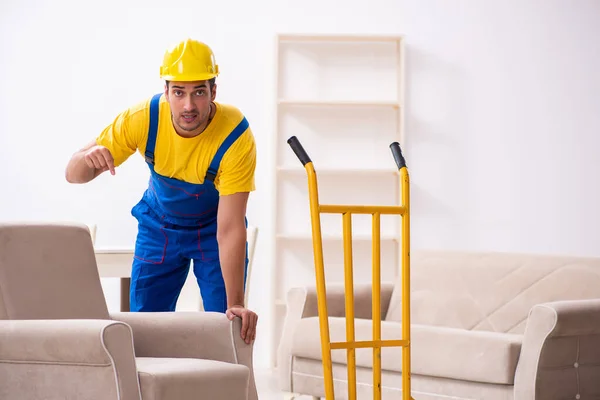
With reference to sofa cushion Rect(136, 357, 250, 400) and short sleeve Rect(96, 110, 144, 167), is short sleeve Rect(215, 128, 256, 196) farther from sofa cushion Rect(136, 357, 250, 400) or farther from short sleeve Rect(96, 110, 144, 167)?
sofa cushion Rect(136, 357, 250, 400)

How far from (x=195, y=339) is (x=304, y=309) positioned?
1.11 meters

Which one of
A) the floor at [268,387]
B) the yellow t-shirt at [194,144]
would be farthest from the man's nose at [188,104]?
the floor at [268,387]

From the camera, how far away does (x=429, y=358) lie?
10.9 ft

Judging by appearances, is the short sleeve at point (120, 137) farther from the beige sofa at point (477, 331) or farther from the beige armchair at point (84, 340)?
the beige sofa at point (477, 331)

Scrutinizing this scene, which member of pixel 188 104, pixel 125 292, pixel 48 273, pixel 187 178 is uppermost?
pixel 188 104

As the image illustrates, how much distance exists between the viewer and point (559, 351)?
3094 mm

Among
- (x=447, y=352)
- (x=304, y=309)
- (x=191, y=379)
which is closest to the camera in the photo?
(x=191, y=379)

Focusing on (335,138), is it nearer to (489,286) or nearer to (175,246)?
(489,286)

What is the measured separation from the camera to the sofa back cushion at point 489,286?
365cm

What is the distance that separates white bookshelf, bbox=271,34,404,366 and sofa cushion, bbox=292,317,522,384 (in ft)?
5.14

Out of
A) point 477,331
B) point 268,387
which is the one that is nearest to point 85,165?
point 477,331

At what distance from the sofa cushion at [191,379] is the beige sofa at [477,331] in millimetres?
1041

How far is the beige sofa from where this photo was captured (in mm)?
Result: 3102

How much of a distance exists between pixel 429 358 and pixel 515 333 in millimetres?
544
